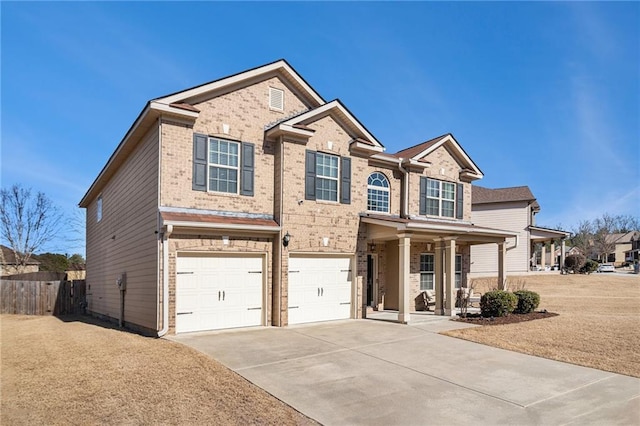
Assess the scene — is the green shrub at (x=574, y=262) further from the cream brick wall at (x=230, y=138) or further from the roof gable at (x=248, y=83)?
the cream brick wall at (x=230, y=138)

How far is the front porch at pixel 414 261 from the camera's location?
14055 millimetres

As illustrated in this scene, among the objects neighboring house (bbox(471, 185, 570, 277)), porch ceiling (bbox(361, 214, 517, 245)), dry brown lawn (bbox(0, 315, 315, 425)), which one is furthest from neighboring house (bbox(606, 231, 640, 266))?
dry brown lawn (bbox(0, 315, 315, 425))

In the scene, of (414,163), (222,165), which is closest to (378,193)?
(414,163)

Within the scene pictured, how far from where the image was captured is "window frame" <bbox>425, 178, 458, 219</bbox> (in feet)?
58.7

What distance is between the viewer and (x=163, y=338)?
10.9 m

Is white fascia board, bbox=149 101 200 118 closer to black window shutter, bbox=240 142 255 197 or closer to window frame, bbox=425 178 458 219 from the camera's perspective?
black window shutter, bbox=240 142 255 197

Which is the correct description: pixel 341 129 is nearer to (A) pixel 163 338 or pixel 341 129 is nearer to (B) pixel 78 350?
(A) pixel 163 338

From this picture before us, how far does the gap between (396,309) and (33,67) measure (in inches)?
620

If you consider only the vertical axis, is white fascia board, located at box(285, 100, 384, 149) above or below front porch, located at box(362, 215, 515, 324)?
above

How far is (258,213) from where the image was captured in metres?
13.2

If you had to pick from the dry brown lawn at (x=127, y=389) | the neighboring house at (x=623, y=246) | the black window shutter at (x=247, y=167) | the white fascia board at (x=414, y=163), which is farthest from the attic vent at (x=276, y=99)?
the neighboring house at (x=623, y=246)

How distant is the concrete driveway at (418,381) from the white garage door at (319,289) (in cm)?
244

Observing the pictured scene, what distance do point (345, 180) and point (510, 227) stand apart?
21.4 m

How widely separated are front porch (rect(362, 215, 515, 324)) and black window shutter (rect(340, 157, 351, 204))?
3.35 ft
